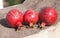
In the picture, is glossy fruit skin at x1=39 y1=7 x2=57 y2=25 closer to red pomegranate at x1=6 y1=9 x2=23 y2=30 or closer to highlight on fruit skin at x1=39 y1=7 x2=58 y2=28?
highlight on fruit skin at x1=39 y1=7 x2=58 y2=28

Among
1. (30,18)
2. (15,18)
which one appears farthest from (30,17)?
(15,18)

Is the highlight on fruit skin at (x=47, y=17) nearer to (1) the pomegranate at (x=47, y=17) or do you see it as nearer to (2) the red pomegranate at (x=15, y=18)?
(1) the pomegranate at (x=47, y=17)

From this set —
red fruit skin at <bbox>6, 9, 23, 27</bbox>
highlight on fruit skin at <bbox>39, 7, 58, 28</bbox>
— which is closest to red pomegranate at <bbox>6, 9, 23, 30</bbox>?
red fruit skin at <bbox>6, 9, 23, 27</bbox>

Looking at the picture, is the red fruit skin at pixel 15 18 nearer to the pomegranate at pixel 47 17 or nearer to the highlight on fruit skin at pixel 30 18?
the highlight on fruit skin at pixel 30 18

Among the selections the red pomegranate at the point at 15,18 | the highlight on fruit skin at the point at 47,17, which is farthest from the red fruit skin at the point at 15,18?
the highlight on fruit skin at the point at 47,17

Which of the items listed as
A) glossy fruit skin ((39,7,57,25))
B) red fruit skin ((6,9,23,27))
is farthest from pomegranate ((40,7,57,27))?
red fruit skin ((6,9,23,27))

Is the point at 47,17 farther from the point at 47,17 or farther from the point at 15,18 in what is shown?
the point at 15,18

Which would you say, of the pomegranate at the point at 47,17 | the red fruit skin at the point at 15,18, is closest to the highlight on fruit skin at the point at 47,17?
the pomegranate at the point at 47,17

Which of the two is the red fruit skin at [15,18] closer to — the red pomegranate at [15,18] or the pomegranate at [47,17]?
the red pomegranate at [15,18]

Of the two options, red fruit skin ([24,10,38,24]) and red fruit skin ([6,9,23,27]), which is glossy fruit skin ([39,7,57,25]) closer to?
red fruit skin ([24,10,38,24])

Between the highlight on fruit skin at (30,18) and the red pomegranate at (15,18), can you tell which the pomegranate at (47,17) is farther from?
the red pomegranate at (15,18)

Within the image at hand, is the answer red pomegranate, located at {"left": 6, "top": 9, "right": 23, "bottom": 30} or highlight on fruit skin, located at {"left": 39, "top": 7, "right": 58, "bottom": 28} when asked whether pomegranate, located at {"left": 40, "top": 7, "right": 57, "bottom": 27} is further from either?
red pomegranate, located at {"left": 6, "top": 9, "right": 23, "bottom": 30}

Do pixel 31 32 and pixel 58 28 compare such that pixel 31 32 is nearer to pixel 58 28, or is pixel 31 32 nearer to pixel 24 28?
pixel 24 28

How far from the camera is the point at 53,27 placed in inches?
83.0
